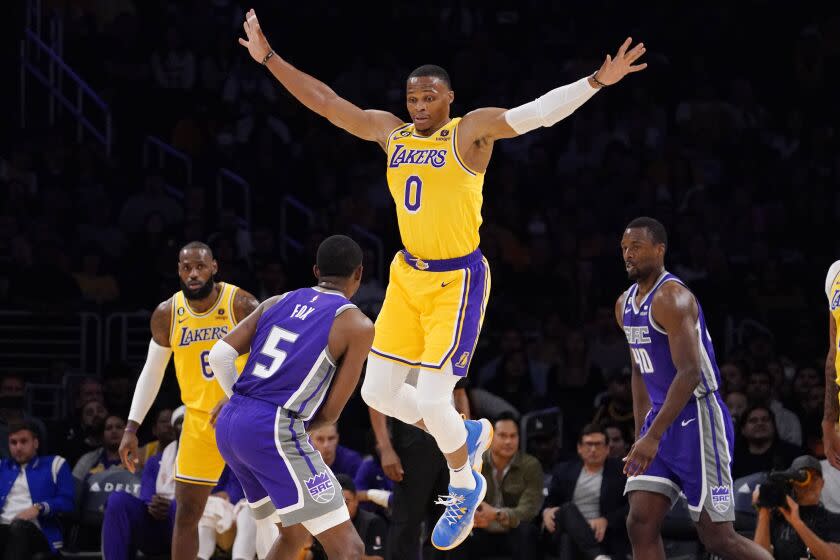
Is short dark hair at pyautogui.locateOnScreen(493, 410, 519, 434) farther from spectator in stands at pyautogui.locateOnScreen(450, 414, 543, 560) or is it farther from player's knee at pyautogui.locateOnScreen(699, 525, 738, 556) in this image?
player's knee at pyautogui.locateOnScreen(699, 525, 738, 556)

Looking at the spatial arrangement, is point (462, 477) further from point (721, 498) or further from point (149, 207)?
point (149, 207)

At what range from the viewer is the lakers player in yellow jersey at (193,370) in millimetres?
8344

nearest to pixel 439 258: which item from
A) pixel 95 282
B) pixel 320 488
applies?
pixel 320 488

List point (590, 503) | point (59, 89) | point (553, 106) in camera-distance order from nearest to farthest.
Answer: point (553, 106) < point (590, 503) < point (59, 89)

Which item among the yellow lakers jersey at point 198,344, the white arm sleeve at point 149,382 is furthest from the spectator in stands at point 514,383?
the white arm sleeve at point 149,382

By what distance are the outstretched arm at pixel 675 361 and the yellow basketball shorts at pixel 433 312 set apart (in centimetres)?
101

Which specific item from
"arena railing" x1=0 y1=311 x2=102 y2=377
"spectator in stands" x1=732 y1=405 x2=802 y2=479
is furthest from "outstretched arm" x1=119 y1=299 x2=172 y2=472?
"spectator in stands" x1=732 y1=405 x2=802 y2=479

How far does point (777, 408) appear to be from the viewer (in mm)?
11727

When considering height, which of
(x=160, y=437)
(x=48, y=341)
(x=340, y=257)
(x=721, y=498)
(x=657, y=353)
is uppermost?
(x=340, y=257)

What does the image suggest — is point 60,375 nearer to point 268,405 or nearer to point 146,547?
point 146,547

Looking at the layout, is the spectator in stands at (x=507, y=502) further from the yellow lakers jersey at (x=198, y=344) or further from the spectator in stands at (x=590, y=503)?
the yellow lakers jersey at (x=198, y=344)

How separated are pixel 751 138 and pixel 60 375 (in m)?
8.61

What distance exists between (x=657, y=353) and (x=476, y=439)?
4.26 feet

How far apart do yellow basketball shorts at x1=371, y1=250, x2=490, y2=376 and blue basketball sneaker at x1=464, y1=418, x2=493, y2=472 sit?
1.92ft
